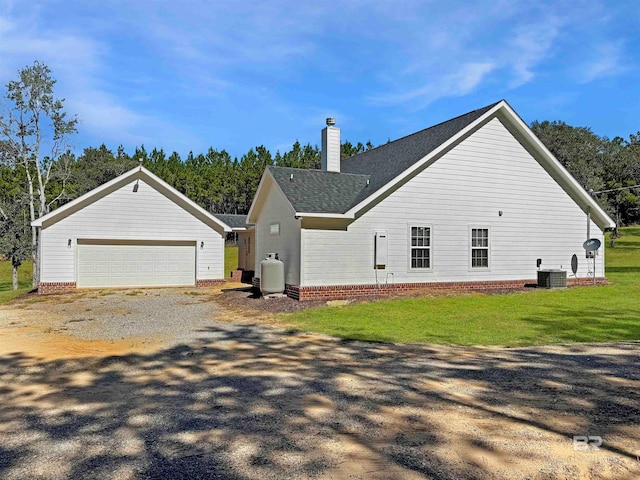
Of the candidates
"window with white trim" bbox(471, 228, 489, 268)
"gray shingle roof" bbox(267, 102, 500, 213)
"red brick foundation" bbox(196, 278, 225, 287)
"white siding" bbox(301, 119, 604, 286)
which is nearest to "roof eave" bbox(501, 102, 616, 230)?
"white siding" bbox(301, 119, 604, 286)

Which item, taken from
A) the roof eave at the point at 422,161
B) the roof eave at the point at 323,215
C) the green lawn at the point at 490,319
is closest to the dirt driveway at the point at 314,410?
the green lawn at the point at 490,319

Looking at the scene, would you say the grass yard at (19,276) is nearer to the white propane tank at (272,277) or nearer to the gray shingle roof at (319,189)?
the white propane tank at (272,277)

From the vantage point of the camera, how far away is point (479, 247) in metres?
17.2

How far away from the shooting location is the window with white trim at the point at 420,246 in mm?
16188

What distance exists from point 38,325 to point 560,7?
15765 mm

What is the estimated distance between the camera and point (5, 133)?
25.1 meters

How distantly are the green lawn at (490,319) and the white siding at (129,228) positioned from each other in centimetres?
1008

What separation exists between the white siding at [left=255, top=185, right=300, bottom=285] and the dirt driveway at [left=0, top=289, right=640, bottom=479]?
263 inches

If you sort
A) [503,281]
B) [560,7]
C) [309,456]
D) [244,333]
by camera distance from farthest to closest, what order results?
[503,281] → [560,7] → [244,333] → [309,456]

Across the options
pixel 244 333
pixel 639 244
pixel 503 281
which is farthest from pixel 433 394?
pixel 639 244

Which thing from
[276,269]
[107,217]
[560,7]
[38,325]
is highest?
[560,7]

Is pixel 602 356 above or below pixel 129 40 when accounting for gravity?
below

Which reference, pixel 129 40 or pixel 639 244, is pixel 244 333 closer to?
pixel 129 40

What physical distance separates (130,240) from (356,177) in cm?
1028
